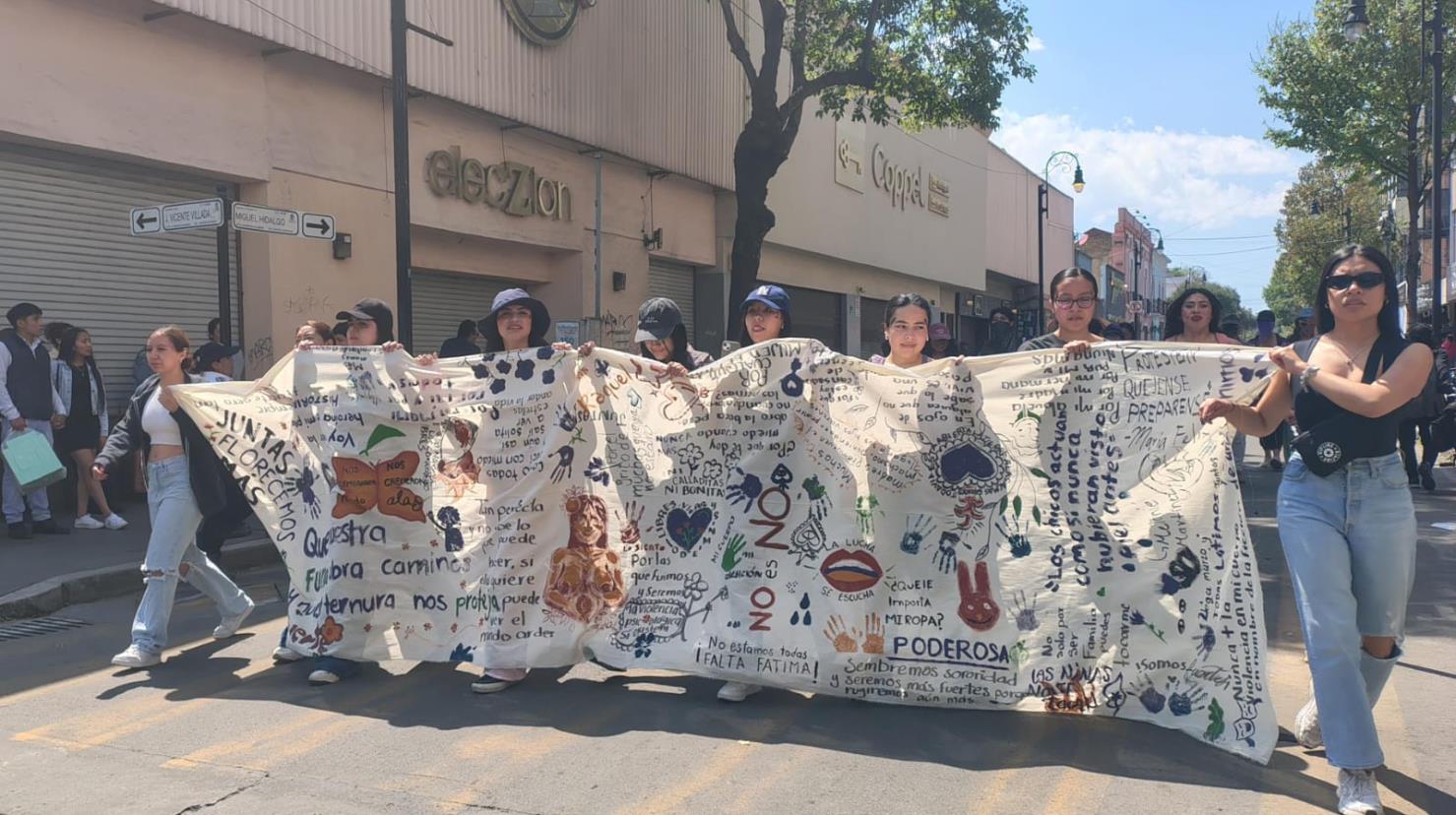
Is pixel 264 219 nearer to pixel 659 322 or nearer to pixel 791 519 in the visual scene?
pixel 659 322

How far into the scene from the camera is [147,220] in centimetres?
892

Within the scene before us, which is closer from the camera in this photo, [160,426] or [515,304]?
[515,304]

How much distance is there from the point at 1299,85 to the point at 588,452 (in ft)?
80.8

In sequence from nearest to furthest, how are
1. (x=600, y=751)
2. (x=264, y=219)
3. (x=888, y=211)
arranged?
(x=600, y=751)
(x=264, y=219)
(x=888, y=211)

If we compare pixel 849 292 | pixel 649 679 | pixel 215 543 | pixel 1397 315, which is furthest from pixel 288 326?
pixel 849 292

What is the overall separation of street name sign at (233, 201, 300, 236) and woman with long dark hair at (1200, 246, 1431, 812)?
779 centimetres

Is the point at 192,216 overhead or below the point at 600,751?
overhead

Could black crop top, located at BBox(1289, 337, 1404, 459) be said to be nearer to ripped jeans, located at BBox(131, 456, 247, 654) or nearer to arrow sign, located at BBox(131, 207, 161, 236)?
ripped jeans, located at BBox(131, 456, 247, 654)

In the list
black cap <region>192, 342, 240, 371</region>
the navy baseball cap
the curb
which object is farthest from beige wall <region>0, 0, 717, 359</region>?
the navy baseball cap

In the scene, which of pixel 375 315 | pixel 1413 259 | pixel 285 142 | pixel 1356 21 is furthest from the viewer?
pixel 1413 259

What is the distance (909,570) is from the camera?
15.5ft

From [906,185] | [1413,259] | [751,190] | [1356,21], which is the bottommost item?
[1413,259]

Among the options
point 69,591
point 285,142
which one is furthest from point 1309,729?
point 285,142

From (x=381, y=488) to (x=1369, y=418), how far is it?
13.8 ft
